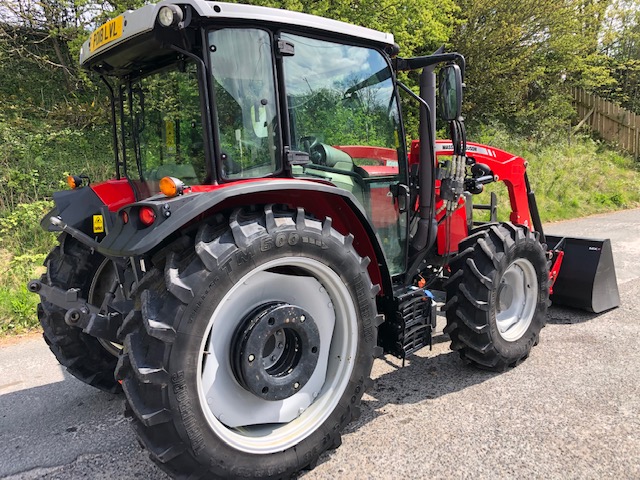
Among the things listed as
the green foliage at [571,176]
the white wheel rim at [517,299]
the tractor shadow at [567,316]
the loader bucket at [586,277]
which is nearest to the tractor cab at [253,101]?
the white wheel rim at [517,299]

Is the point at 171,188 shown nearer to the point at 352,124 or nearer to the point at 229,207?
the point at 229,207

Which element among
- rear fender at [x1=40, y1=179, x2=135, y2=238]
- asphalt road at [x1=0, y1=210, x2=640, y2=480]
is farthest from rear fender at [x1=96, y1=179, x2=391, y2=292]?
asphalt road at [x1=0, y1=210, x2=640, y2=480]

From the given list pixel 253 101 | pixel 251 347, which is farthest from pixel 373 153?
pixel 251 347

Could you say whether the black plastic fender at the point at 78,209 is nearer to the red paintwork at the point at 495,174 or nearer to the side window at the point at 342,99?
the side window at the point at 342,99

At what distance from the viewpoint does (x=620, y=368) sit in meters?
3.54

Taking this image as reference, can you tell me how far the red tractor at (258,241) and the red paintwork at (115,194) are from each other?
2 cm

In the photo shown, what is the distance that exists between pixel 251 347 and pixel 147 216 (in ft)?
2.51

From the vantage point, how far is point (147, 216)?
2211mm

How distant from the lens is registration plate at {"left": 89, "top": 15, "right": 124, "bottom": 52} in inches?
98.6

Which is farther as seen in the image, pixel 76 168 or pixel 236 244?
pixel 76 168

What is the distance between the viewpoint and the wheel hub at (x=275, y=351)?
93.0 inches

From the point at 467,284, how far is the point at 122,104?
2567mm

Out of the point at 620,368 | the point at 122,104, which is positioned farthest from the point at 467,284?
the point at 122,104

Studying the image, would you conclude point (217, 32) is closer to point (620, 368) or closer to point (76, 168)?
point (620, 368)
